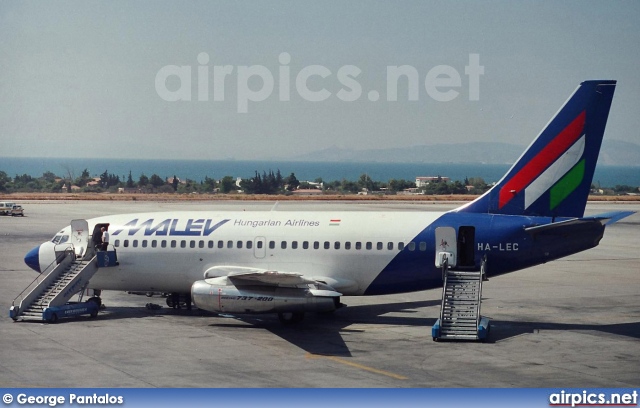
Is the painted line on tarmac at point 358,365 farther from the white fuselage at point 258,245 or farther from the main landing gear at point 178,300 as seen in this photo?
the main landing gear at point 178,300

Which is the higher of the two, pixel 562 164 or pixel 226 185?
pixel 562 164

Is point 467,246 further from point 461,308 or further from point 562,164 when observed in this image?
point 562,164

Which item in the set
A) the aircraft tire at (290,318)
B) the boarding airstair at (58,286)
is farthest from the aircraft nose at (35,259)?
the aircraft tire at (290,318)

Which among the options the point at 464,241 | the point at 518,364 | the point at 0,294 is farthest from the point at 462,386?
the point at 0,294

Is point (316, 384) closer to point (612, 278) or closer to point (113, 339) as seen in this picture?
point (113, 339)

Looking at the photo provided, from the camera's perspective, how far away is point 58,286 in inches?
1464

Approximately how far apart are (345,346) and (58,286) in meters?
13.2

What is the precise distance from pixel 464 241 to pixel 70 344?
603 inches

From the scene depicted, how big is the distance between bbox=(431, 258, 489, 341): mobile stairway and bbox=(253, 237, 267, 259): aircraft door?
24.7 ft

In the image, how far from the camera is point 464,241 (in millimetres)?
35188

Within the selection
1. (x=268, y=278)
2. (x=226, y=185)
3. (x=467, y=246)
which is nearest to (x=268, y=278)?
(x=268, y=278)

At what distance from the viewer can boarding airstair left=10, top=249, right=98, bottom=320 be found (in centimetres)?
3600

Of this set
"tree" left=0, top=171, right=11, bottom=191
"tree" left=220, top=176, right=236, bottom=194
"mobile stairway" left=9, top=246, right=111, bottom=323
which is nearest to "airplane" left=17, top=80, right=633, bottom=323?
"mobile stairway" left=9, top=246, right=111, bottom=323

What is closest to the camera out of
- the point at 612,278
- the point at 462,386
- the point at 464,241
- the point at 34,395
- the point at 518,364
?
the point at 34,395
